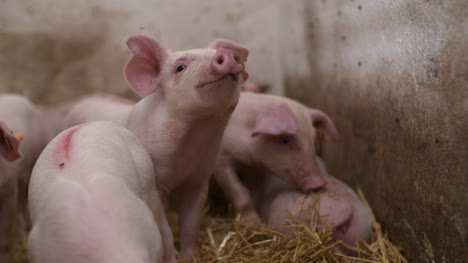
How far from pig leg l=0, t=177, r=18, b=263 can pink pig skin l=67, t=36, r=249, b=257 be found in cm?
72

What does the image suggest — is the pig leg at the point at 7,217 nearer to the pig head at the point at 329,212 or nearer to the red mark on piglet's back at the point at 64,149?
the red mark on piglet's back at the point at 64,149

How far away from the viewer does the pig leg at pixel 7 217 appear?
9.73ft

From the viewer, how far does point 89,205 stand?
171cm

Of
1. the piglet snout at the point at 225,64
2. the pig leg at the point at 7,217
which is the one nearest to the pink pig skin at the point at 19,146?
the pig leg at the point at 7,217

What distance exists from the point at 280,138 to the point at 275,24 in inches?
86.6

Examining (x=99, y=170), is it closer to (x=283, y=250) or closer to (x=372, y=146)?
(x=283, y=250)

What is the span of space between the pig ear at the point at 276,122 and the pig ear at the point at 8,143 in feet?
4.38

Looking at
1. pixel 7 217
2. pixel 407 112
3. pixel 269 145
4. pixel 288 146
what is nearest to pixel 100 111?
pixel 7 217

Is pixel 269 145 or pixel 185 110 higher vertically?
pixel 185 110

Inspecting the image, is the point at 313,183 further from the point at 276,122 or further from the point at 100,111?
the point at 100,111

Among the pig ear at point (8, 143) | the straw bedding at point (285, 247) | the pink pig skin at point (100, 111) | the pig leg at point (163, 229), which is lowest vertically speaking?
the straw bedding at point (285, 247)

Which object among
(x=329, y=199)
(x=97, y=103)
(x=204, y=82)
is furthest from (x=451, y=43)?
(x=97, y=103)

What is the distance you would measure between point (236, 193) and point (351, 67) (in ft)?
3.72

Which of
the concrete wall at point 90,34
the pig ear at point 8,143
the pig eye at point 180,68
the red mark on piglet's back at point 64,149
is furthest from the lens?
the concrete wall at point 90,34
